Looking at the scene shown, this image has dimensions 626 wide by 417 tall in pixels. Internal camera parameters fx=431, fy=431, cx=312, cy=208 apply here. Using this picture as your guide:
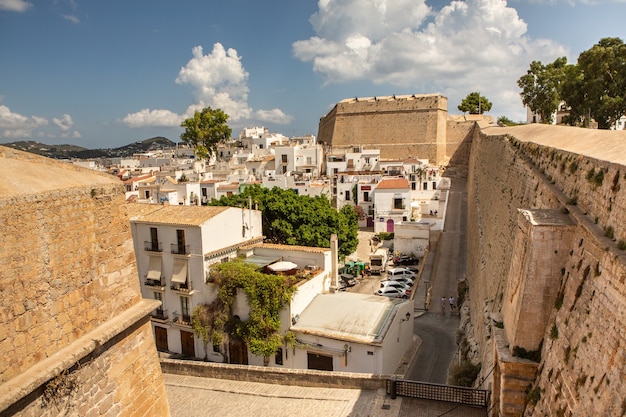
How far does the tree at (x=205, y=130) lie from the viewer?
1857 inches

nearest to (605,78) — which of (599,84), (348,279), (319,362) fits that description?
(599,84)

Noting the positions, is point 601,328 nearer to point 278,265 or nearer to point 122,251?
point 122,251

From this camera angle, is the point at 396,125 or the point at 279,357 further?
the point at 396,125

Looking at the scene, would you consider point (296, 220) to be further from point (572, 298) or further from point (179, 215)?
point (572, 298)

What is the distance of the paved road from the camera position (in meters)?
12.3

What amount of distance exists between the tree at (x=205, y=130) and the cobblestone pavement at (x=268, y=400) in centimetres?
3981

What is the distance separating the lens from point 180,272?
1452 cm

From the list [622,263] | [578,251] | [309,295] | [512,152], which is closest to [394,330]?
[309,295]

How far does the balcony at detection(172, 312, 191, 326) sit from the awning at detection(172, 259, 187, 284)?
1.29 metres

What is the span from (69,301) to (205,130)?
45.8 metres

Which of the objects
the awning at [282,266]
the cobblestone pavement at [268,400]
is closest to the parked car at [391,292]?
the awning at [282,266]

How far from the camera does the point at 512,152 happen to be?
11945 millimetres

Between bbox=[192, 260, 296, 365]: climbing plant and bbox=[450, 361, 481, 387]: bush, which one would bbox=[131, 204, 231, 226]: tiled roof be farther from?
bbox=[450, 361, 481, 387]: bush

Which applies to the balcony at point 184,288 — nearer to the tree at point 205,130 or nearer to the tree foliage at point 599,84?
the tree foliage at point 599,84
